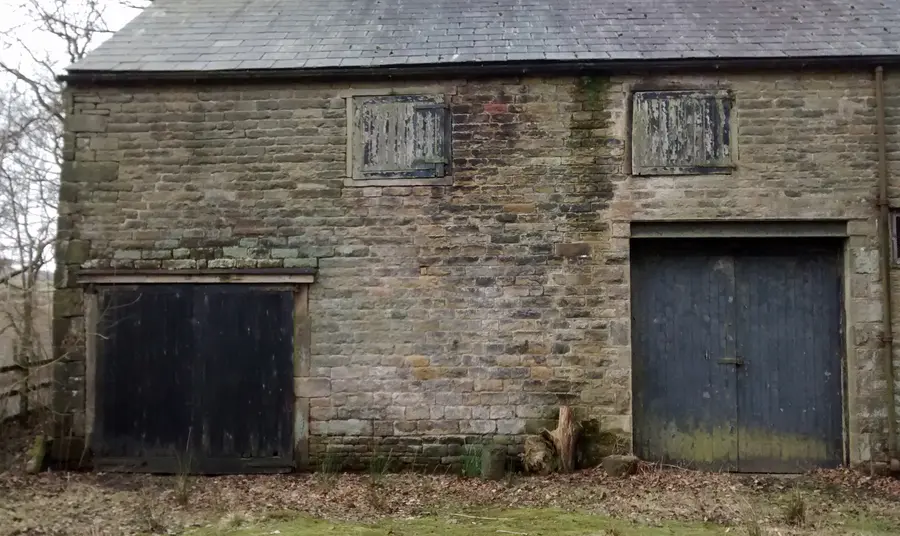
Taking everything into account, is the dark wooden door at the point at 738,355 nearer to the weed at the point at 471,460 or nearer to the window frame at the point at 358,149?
the weed at the point at 471,460

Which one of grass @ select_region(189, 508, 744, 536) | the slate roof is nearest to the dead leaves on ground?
grass @ select_region(189, 508, 744, 536)

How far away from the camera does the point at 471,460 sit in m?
7.03

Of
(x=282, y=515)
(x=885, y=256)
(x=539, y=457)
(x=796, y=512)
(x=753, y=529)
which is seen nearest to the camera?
(x=753, y=529)

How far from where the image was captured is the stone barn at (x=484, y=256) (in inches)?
281

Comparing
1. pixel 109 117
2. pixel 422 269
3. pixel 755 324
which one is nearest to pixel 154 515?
pixel 422 269

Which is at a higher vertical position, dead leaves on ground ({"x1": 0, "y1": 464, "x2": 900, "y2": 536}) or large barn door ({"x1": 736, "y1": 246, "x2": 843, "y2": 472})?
large barn door ({"x1": 736, "y1": 246, "x2": 843, "y2": 472})

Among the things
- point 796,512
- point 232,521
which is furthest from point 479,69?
point 796,512

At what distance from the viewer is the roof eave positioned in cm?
714

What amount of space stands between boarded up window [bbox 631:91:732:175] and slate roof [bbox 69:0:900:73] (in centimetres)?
48

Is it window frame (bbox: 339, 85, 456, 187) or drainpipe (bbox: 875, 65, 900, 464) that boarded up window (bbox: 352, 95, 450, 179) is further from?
drainpipe (bbox: 875, 65, 900, 464)

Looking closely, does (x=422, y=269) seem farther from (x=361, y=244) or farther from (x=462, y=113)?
(x=462, y=113)

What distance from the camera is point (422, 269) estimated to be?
23.9 ft

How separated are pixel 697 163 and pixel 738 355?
7.19ft

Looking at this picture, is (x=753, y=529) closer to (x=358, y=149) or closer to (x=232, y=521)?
(x=232, y=521)
